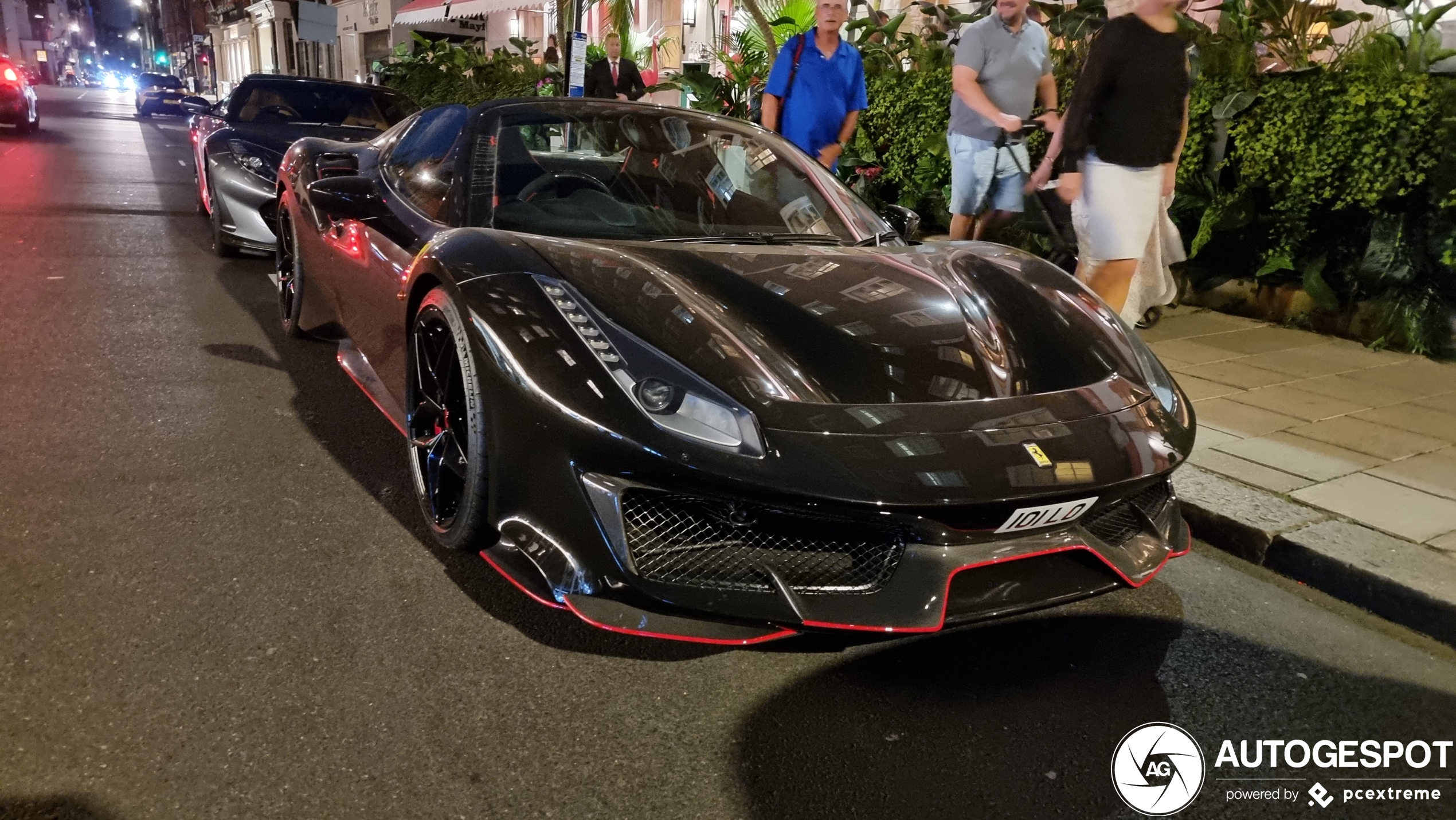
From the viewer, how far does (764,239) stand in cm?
314

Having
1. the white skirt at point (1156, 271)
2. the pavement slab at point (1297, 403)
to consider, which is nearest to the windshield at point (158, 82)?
the white skirt at point (1156, 271)

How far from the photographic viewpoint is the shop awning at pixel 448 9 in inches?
727

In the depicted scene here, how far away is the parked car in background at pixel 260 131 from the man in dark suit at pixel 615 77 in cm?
229

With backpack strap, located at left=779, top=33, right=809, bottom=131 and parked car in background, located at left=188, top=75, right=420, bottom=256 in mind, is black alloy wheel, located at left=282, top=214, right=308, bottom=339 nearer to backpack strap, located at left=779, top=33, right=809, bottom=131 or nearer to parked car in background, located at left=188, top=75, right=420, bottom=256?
parked car in background, located at left=188, top=75, right=420, bottom=256

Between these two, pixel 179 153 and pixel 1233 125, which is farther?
pixel 179 153

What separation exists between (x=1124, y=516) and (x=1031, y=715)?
54 centimetres

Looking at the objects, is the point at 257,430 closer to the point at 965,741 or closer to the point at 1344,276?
the point at 965,741

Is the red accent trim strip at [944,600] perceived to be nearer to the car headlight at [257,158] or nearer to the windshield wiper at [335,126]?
the car headlight at [257,158]

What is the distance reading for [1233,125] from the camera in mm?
5684

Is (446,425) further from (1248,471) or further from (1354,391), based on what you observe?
(1354,391)

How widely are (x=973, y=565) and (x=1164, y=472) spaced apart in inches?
22.7

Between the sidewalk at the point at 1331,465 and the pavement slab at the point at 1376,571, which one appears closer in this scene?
the pavement slab at the point at 1376,571

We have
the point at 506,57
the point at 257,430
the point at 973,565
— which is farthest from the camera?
the point at 506,57

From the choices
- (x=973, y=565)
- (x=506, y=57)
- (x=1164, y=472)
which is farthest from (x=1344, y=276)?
(x=506, y=57)
